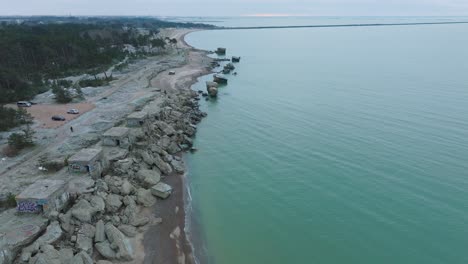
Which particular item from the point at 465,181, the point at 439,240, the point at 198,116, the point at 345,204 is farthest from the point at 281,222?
the point at 198,116

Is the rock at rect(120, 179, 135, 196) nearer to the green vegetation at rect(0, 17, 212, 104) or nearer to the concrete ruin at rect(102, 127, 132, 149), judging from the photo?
the concrete ruin at rect(102, 127, 132, 149)

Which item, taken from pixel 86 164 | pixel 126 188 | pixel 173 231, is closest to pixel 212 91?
pixel 126 188

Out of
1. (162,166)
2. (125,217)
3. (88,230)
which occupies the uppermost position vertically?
(88,230)

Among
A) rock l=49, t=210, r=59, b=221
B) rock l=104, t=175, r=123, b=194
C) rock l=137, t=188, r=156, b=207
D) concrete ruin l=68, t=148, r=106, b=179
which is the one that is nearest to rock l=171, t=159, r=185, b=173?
rock l=137, t=188, r=156, b=207

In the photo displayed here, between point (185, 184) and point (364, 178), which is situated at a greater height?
point (364, 178)

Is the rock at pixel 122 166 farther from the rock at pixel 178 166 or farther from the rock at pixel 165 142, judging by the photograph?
the rock at pixel 165 142

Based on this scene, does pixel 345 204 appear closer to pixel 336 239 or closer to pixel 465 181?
pixel 336 239

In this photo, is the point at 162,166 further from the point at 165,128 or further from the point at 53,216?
the point at 53,216
